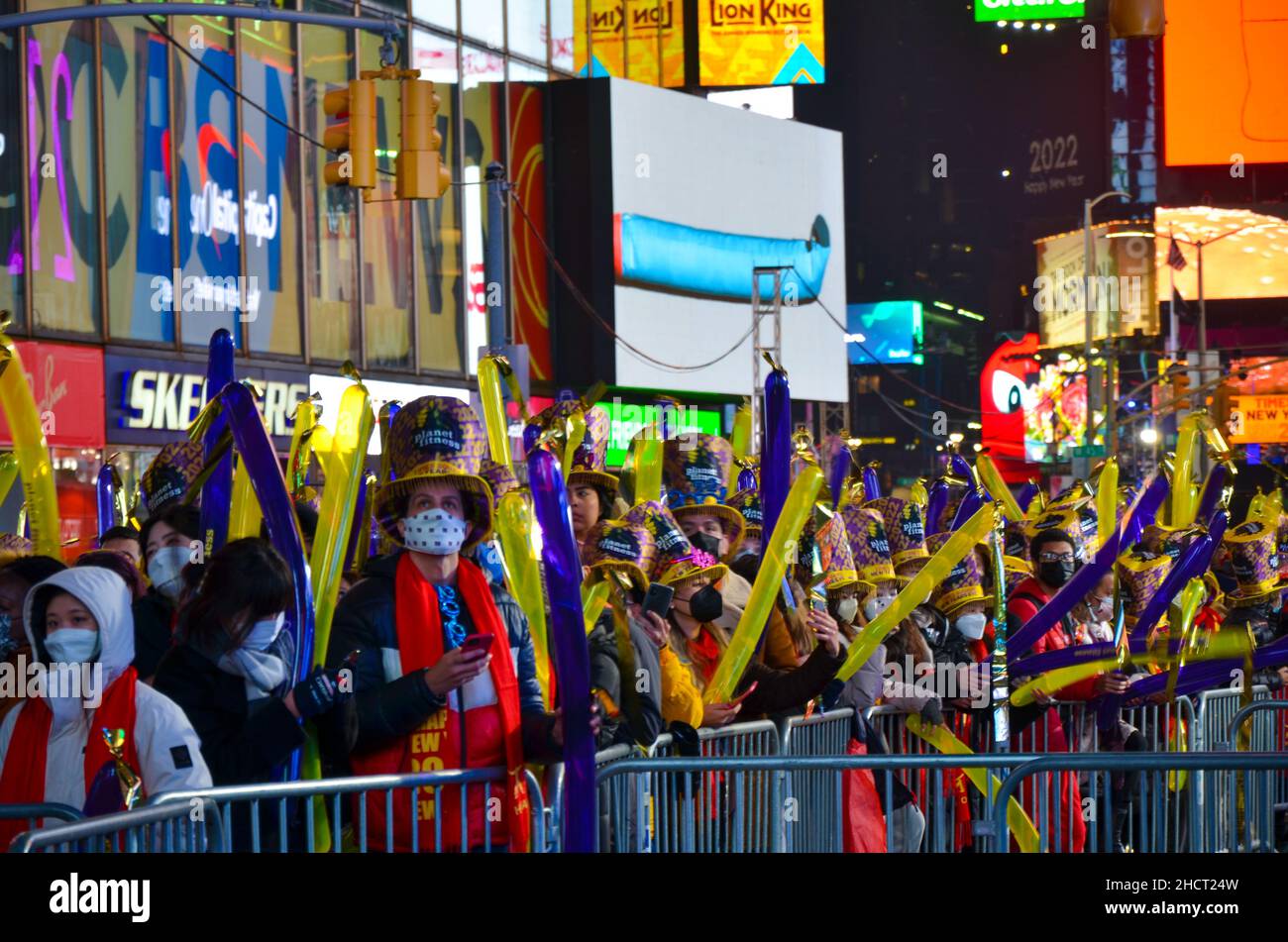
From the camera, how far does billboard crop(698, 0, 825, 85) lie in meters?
49.6

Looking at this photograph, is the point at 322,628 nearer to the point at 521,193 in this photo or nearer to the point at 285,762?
the point at 285,762

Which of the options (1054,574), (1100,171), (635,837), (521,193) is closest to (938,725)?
(1054,574)

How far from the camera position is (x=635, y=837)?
6.26 meters

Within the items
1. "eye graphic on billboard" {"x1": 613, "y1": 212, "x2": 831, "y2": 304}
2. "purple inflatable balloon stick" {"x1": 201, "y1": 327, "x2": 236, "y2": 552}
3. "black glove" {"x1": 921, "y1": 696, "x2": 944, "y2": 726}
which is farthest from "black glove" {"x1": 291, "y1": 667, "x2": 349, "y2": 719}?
"eye graphic on billboard" {"x1": 613, "y1": 212, "x2": 831, "y2": 304}

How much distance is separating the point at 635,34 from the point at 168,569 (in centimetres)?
4350

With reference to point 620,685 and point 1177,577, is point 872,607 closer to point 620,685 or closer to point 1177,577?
point 1177,577

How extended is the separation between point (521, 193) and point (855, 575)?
27145 mm

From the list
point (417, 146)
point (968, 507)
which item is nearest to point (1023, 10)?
point (417, 146)

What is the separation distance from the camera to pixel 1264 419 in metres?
64.3

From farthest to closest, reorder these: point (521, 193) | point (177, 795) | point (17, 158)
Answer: point (521, 193), point (17, 158), point (177, 795)

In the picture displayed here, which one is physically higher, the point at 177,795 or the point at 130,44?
the point at 130,44

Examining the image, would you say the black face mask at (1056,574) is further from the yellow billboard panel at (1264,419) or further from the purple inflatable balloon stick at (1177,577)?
the yellow billboard panel at (1264,419)

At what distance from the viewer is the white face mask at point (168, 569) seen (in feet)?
21.6
